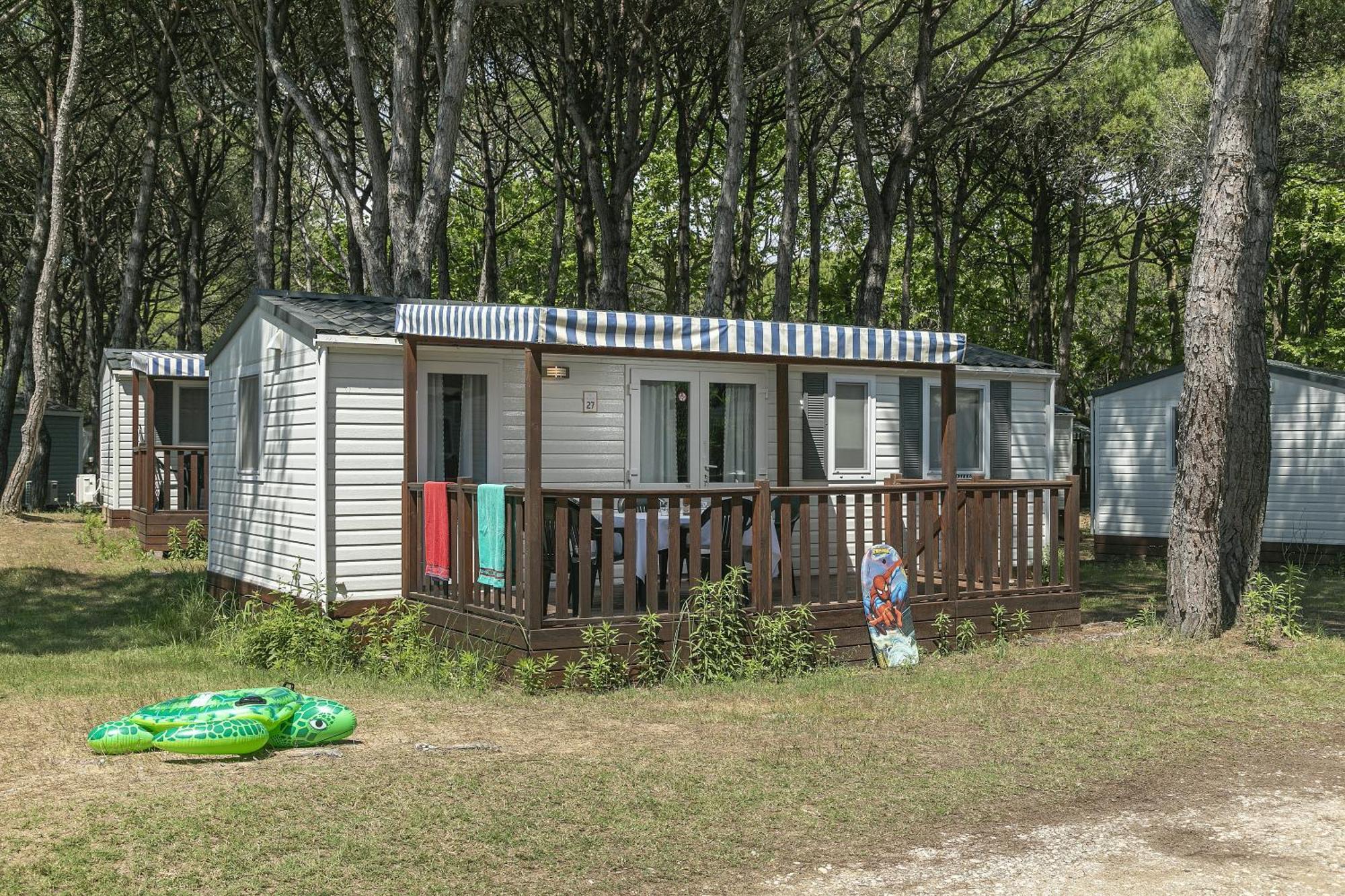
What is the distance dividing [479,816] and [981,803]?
2242 millimetres

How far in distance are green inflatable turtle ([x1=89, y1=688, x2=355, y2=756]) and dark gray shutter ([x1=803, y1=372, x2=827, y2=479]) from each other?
6326mm

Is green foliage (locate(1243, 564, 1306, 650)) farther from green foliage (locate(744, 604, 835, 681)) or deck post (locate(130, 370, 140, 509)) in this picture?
deck post (locate(130, 370, 140, 509))

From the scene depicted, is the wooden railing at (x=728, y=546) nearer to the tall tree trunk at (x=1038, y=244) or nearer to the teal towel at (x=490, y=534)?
the teal towel at (x=490, y=534)

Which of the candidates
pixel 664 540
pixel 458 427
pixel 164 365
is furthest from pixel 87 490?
pixel 664 540

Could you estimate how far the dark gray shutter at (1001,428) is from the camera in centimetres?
1501

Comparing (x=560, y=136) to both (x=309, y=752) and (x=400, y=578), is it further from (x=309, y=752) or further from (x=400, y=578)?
(x=309, y=752)

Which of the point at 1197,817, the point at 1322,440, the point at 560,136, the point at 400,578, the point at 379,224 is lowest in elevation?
the point at 1197,817

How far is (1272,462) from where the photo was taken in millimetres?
17656

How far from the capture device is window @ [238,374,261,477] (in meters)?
11.4

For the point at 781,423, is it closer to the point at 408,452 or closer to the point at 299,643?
the point at 408,452

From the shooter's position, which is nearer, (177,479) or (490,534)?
(490,534)

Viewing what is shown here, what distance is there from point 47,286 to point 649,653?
562 inches

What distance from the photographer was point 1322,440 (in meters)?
16.9

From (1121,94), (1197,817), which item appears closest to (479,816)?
(1197,817)
